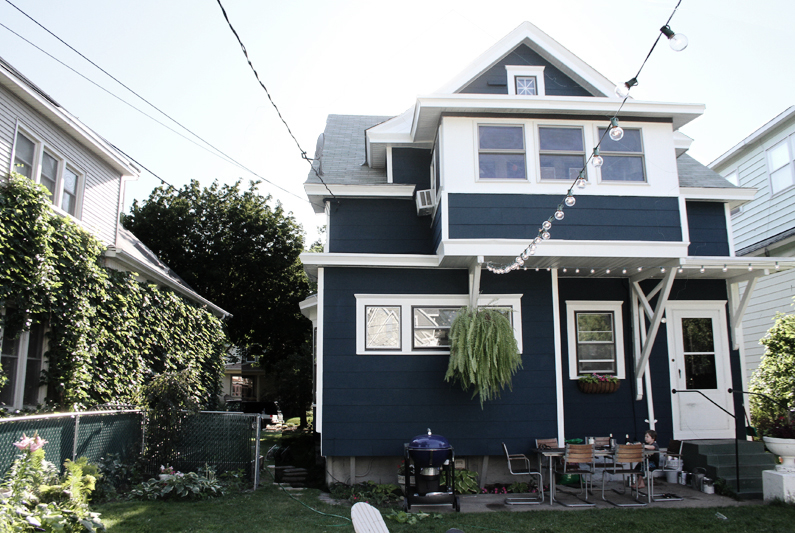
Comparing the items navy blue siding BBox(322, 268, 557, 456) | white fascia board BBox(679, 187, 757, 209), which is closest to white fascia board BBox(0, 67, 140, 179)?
navy blue siding BBox(322, 268, 557, 456)

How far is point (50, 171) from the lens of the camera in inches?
372

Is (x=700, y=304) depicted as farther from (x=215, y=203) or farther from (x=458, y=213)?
(x=215, y=203)

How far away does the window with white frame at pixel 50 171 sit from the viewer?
8.70 m

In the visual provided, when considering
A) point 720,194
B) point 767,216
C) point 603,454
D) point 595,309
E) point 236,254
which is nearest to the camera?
point 603,454

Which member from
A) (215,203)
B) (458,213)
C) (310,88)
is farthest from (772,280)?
(215,203)

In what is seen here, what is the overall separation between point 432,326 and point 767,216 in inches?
377

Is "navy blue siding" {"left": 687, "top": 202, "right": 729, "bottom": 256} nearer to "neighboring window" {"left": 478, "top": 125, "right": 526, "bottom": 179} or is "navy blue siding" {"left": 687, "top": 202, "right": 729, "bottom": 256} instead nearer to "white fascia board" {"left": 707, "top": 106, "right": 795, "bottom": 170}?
→ "neighboring window" {"left": 478, "top": 125, "right": 526, "bottom": 179}

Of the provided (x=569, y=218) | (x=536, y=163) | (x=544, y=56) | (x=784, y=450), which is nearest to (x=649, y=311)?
(x=569, y=218)

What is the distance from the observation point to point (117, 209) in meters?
11.7

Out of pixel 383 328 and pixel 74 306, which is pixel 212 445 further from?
pixel 383 328

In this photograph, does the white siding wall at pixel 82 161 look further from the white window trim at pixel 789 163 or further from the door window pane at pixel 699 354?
the white window trim at pixel 789 163

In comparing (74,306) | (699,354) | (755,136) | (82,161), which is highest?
(755,136)

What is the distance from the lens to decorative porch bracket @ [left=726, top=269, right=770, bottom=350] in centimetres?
971

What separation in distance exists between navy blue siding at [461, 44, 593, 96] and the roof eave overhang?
2033 millimetres
